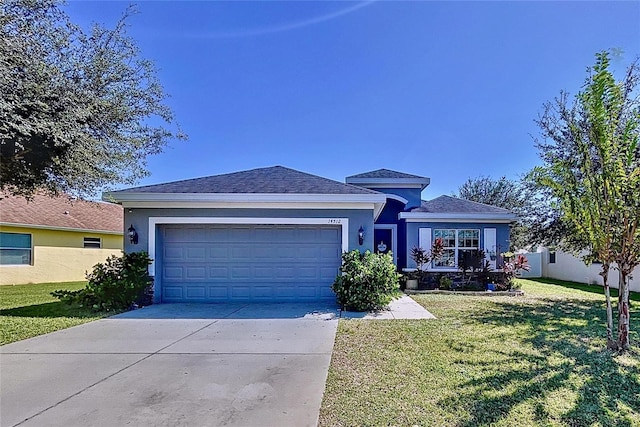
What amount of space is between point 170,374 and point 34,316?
5.85m

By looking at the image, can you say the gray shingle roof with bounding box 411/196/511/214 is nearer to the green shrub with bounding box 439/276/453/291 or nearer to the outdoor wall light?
the green shrub with bounding box 439/276/453/291

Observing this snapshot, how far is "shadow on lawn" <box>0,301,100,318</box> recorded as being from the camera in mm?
8625

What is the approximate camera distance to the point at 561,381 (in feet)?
14.6

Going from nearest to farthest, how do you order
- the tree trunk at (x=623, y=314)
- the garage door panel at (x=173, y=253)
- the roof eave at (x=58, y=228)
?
the tree trunk at (x=623, y=314) < the garage door panel at (x=173, y=253) < the roof eave at (x=58, y=228)

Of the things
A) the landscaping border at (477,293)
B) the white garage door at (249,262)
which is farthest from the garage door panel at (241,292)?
the landscaping border at (477,293)

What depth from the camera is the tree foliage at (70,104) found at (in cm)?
580

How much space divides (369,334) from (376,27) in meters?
8.40

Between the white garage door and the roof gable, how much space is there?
5.63 meters

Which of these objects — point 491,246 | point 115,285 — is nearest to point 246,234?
point 115,285

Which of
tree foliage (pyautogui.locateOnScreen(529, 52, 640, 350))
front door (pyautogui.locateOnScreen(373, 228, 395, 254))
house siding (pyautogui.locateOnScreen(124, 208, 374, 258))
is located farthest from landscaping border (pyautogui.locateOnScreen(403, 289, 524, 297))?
tree foliage (pyautogui.locateOnScreen(529, 52, 640, 350))

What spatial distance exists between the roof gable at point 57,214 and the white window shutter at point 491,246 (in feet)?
46.9

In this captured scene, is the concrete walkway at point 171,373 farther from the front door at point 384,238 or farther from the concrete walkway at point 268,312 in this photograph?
the front door at point 384,238

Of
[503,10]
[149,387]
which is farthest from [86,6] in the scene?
[503,10]

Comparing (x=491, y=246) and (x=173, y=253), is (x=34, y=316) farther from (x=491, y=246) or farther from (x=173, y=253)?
(x=491, y=246)
